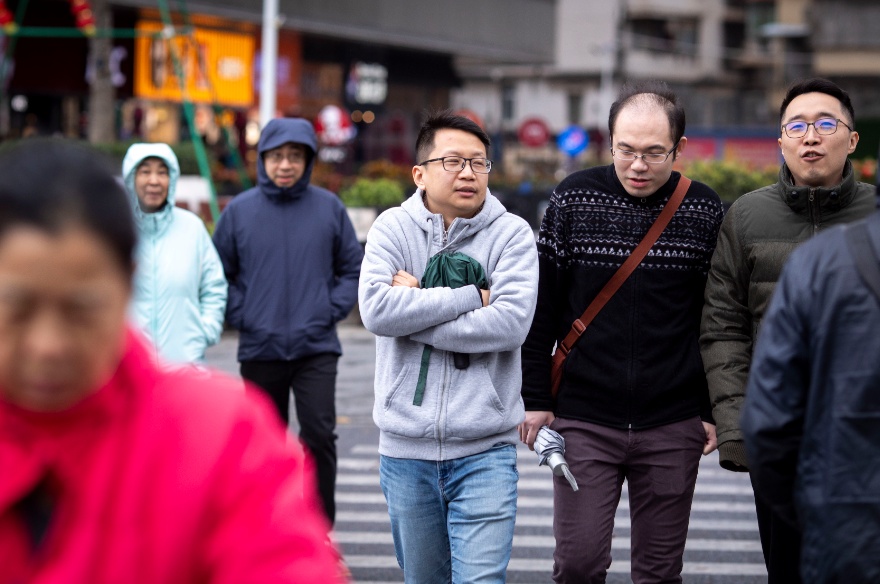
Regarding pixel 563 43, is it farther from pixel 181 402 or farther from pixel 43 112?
pixel 181 402

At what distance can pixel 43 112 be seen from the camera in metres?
29.3

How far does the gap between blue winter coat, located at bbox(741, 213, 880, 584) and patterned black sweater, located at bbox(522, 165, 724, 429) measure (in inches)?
64.2

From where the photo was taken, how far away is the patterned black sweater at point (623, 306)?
15.5 feet

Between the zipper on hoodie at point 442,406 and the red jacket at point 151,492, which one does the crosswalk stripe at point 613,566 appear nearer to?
the zipper on hoodie at point 442,406

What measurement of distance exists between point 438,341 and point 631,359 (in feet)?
2.43

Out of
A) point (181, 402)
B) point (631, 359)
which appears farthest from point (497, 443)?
point (181, 402)

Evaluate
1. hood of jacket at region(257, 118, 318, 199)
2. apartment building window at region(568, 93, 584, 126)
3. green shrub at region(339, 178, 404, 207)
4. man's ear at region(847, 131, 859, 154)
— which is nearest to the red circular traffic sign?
apartment building window at region(568, 93, 584, 126)

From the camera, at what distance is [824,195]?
176 inches

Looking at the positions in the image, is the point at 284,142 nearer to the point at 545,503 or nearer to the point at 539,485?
the point at 545,503

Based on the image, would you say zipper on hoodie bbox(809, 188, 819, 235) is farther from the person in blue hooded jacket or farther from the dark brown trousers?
the person in blue hooded jacket

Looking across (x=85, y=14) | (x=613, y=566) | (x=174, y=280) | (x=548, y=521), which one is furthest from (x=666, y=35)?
(x=174, y=280)

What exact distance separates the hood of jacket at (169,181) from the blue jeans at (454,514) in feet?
6.99

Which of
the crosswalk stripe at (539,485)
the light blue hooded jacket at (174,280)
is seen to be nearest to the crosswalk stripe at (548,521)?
the crosswalk stripe at (539,485)

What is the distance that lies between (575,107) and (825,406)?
67003 millimetres
